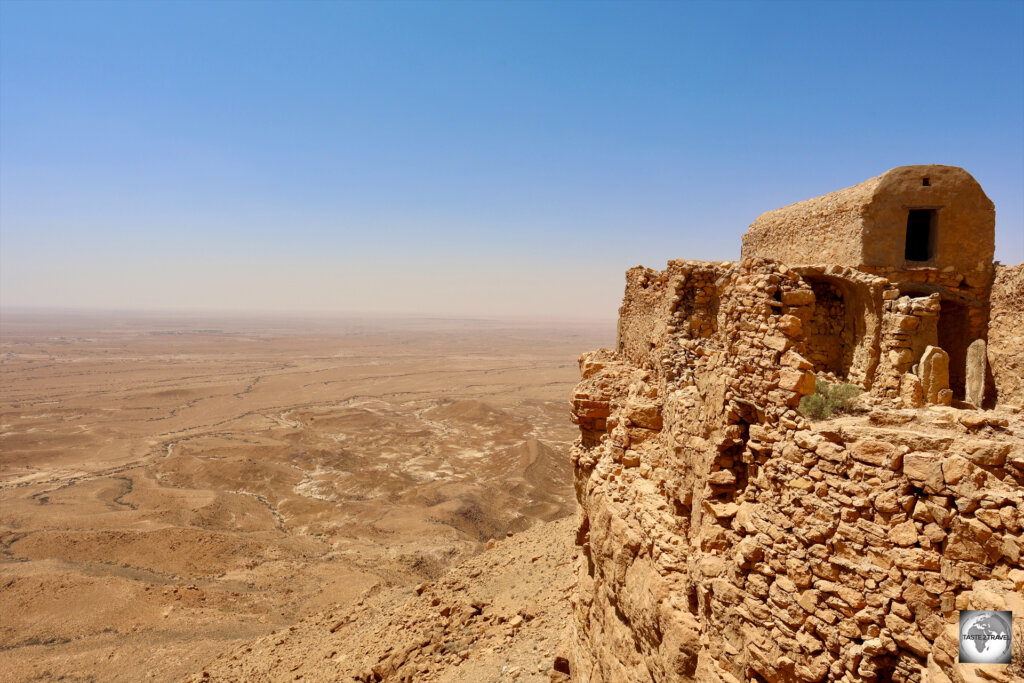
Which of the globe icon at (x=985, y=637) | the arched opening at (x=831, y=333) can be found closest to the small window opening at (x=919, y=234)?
the arched opening at (x=831, y=333)

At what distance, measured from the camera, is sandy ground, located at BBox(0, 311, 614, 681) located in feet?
52.4

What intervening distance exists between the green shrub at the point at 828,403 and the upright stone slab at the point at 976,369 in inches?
250

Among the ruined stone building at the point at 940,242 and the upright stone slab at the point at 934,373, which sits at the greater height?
the ruined stone building at the point at 940,242

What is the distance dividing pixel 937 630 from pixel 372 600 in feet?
49.5

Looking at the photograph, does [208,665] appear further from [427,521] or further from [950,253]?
[950,253]

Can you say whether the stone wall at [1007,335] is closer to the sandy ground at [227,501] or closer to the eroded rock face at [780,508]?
the eroded rock face at [780,508]

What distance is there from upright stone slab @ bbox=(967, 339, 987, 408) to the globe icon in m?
7.61

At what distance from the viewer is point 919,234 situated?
9.43 meters

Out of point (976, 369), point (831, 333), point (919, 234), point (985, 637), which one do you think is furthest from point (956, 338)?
point (985, 637)

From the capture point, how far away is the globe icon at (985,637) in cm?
264

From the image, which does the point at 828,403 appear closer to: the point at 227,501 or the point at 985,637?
the point at 985,637

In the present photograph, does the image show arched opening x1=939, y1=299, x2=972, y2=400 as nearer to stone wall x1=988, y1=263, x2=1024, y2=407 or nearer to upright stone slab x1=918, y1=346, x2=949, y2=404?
stone wall x1=988, y1=263, x2=1024, y2=407

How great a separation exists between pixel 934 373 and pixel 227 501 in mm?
28371

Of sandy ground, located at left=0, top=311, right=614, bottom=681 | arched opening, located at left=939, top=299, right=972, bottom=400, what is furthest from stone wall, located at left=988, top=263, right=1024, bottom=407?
sandy ground, located at left=0, top=311, right=614, bottom=681
